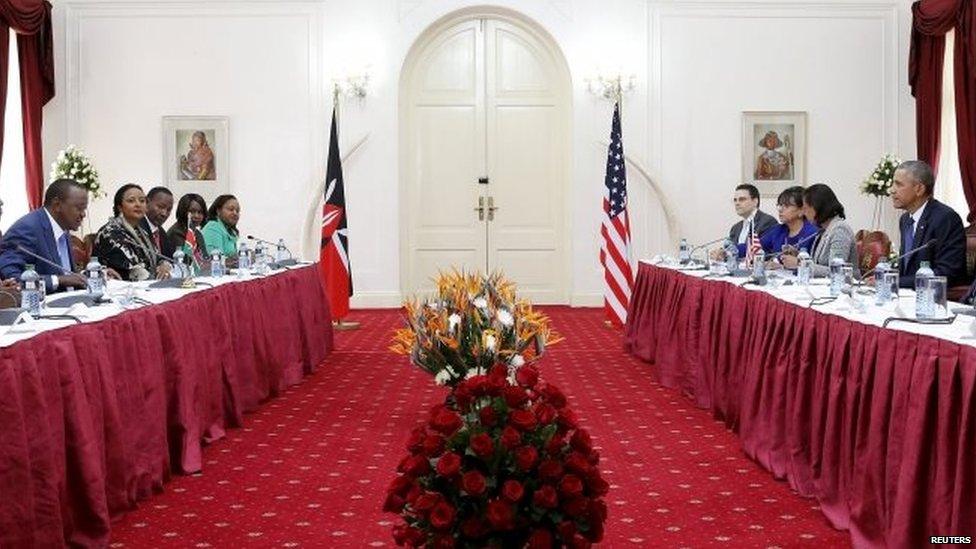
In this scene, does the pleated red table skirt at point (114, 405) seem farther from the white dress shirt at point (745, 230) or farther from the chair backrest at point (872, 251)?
the white dress shirt at point (745, 230)

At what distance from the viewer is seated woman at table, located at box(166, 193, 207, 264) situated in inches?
326

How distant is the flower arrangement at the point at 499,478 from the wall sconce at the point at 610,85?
950 cm

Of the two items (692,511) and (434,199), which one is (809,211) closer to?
(692,511)

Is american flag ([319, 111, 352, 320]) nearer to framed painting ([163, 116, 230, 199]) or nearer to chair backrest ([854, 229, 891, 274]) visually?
framed painting ([163, 116, 230, 199])

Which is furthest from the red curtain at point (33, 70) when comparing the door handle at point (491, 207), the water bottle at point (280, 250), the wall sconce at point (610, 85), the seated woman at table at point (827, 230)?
the seated woman at table at point (827, 230)

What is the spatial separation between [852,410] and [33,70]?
9.88m

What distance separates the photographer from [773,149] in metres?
12.1

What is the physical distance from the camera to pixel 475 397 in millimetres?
2746

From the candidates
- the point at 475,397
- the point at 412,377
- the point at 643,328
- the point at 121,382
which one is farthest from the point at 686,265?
the point at 475,397

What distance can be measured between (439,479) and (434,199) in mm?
9734

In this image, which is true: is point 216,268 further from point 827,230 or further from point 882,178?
A: point 882,178

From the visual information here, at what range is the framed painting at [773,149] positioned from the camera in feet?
39.7
